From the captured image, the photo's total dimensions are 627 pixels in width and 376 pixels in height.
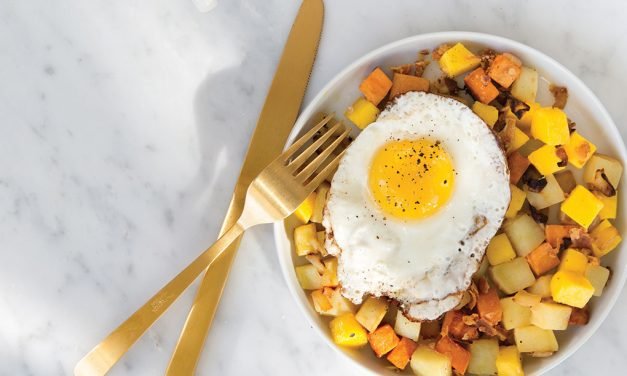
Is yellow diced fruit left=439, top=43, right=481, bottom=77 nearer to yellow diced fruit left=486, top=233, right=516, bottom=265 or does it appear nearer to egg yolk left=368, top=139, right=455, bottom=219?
egg yolk left=368, top=139, right=455, bottom=219

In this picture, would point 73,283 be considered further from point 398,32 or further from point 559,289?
point 559,289

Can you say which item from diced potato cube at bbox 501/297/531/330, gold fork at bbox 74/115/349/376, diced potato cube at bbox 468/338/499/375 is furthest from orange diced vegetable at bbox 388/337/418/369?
gold fork at bbox 74/115/349/376

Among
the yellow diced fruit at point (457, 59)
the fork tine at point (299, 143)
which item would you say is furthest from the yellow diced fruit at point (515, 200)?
the fork tine at point (299, 143)

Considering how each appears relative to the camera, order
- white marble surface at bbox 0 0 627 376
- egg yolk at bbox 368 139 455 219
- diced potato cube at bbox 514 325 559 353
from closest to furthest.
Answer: egg yolk at bbox 368 139 455 219 → diced potato cube at bbox 514 325 559 353 → white marble surface at bbox 0 0 627 376

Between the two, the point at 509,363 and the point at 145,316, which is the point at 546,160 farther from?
the point at 145,316

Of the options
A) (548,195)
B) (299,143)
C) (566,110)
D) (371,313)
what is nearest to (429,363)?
(371,313)

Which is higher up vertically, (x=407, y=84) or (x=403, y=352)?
(x=407, y=84)
